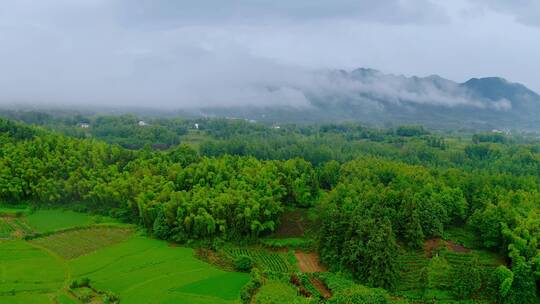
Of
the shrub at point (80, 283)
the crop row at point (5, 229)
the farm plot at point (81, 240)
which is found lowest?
the shrub at point (80, 283)

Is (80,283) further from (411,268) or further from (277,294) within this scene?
(411,268)

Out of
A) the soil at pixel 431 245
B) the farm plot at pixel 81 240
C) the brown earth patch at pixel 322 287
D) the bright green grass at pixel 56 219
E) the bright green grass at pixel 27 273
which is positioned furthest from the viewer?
the bright green grass at pixel 56 219

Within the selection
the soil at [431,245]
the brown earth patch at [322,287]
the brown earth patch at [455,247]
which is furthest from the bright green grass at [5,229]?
the brown earth patch at [455,247]

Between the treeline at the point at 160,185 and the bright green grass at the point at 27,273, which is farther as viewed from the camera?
the treeline at the point at 160,185

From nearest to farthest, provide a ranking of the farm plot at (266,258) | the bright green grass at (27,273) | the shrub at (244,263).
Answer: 1. the bright green grass at (27,273)
2. the shrub at (244,263)
3. the farm plot at (266,258)

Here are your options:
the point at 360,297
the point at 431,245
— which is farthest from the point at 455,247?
the point at 360,297

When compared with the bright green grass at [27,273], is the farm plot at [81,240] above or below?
above

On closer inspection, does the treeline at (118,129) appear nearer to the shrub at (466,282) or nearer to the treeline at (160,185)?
the treeline at (160,185)
